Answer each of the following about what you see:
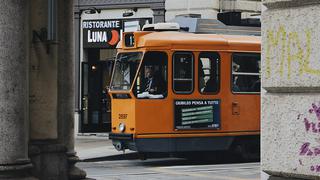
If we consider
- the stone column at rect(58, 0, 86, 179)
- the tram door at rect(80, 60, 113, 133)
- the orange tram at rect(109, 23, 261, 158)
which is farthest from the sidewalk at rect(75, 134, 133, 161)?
the stone column at rect(58, 0, 86, 179)

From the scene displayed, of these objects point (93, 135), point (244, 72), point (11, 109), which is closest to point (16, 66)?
point (11, 109)

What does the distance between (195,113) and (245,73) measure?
67.1 inches

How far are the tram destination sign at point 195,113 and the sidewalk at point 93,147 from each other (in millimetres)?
2633

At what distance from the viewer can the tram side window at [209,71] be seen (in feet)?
54.0

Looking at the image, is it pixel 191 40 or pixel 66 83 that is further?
pixel 191 40

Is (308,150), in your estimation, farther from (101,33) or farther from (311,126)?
(101,33)

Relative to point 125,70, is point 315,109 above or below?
below

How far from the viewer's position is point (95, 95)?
78.7ft

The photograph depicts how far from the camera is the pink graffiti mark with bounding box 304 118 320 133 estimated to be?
448cm

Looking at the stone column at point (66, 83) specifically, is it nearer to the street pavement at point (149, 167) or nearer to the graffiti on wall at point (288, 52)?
the street pavement at point (149, 167)

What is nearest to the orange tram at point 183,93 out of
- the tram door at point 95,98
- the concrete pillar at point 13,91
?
the concrete pillar at point 13,91

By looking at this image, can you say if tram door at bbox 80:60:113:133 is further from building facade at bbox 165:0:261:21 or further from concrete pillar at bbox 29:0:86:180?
concrete pillar at bbox 29:0:86:180

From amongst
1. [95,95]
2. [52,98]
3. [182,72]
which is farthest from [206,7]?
[52,98]

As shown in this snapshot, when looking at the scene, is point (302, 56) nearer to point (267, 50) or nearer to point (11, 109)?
point (267, 50)
